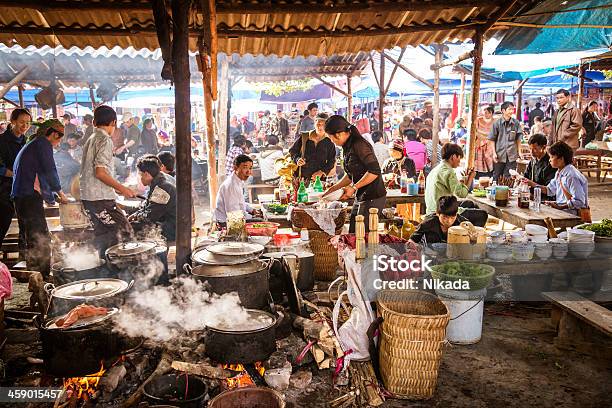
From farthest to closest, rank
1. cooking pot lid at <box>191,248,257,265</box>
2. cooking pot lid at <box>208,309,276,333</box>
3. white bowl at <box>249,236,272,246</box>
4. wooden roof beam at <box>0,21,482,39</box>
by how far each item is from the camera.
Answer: wooden roof beam at <box>0,21,482,39</box> → white bowl at <box>249,236,272,246</box> → cooking pot lid at <box>191,248,257,265</box> → cooking pot lid at <box>208,309,276,333</box>

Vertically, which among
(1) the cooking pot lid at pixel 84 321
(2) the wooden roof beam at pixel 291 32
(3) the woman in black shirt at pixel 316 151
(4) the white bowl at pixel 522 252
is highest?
(2) the wooden roof beam at pixel 291 32

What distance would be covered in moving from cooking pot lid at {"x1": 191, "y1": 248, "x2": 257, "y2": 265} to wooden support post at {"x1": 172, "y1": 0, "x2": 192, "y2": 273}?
11.9 inches

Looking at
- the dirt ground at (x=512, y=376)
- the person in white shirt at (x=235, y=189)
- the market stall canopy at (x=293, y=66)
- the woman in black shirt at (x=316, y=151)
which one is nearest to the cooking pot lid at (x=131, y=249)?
the person in white shirt at (x=235, y=189)

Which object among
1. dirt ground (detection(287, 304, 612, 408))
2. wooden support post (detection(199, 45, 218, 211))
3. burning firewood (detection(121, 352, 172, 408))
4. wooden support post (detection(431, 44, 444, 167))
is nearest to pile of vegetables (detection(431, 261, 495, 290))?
dirt ground (detection(287, 304, 612, 408))

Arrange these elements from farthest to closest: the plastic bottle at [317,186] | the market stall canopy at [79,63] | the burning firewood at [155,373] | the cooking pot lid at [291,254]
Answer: the market stall canopy at [79,63] < the plastic bottle at [317,186] < the cooking pot lid at [291,254] < the burning firewood at [155,373]

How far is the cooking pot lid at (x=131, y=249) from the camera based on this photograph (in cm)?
454

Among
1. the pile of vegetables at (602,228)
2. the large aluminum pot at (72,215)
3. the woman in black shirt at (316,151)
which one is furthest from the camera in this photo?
the woman in black shirt at (316,151)

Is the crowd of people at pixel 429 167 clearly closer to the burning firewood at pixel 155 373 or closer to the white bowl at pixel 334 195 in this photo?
the white bowl at pixel 334 195

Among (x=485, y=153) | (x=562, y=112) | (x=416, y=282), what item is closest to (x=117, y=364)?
(x=416, y=282)

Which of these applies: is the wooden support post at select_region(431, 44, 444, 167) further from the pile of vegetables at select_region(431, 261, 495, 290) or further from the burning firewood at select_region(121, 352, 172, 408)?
the burning firewood at select_region(121, 352, 172, 408)

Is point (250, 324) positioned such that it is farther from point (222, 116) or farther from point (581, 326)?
point (222, 116)

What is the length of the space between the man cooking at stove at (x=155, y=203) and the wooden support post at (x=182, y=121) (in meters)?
2.06

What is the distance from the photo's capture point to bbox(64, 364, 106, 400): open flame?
3.36m

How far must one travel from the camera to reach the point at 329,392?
3.61 m
